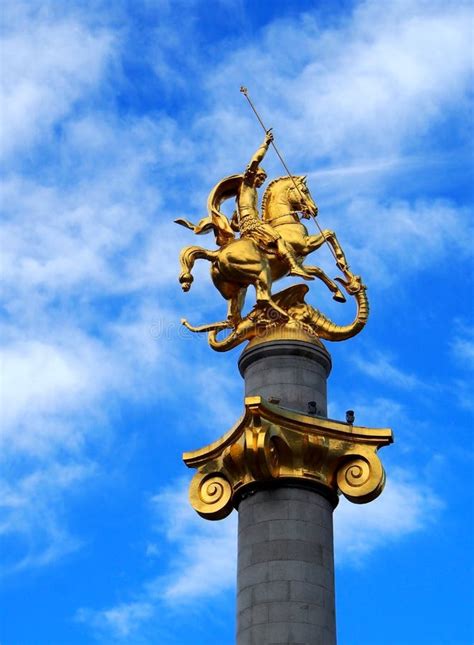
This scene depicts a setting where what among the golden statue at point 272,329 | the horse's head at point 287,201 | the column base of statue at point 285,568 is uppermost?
the horse's head at point 287,201

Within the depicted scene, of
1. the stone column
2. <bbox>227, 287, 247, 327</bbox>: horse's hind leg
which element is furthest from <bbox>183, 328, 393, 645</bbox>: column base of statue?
<bbox>227, 287, 247, 327</bbox>: horse's hind leg

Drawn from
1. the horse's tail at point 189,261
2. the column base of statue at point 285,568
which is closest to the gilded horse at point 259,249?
the horse's tail at point 189,261

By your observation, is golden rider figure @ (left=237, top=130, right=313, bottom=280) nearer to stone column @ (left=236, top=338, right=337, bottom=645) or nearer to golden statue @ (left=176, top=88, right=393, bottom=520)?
golden statue @ (left=176, top=88, right=393, bottom=520)

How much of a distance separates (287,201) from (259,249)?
2535 millimetres

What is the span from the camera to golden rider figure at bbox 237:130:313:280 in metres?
32.7

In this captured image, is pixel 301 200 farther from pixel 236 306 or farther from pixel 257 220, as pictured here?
pixel 236 306

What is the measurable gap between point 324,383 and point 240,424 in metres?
3.23

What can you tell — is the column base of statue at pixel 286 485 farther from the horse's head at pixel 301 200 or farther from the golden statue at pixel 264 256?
the horse's head at pixel 301 200

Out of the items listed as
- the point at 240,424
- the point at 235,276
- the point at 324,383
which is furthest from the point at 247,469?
the point at 235,276

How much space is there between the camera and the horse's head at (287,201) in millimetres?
34281

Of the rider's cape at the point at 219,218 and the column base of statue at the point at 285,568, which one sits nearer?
the column base of statue at the point at 285,568

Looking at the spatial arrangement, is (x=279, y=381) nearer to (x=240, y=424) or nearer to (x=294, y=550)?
(x=240, y=424)

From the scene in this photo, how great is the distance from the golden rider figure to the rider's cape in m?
0.26

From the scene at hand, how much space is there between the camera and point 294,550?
88.8ft
